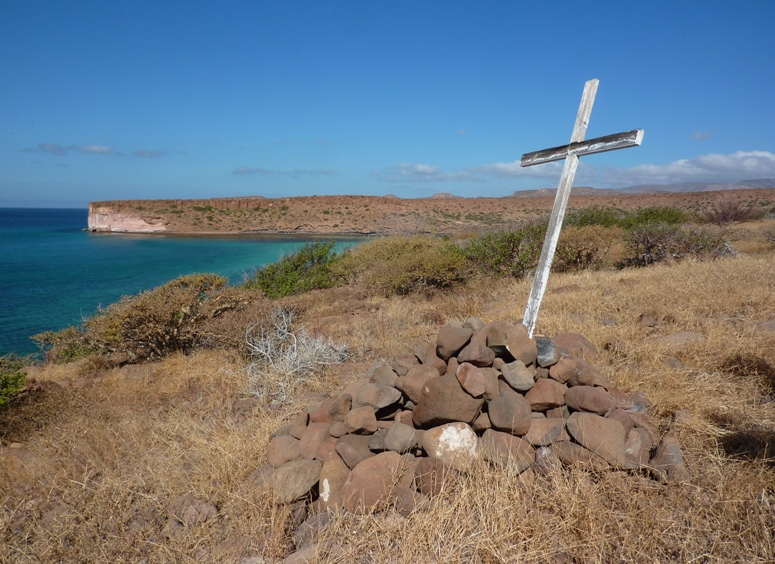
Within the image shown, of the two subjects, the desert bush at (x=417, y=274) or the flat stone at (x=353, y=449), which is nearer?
the flat stone at (x=353, y=449)

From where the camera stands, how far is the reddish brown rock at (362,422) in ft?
10.7

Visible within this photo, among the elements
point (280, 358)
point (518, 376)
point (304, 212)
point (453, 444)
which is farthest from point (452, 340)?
point (304, 212)

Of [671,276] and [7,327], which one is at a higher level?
[671,276]

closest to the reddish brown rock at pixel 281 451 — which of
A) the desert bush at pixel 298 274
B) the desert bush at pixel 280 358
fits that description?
the desert bush at pixel 280 358

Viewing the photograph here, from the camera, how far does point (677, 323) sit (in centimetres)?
509

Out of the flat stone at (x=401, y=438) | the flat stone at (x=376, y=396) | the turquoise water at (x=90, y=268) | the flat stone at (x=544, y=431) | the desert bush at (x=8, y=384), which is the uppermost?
the flat stone at (x=376, y=396)

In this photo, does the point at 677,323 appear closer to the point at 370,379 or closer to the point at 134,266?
the point at 370,379

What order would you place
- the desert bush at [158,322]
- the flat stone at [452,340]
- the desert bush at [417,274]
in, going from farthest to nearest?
the desert bush at [417,274] < the desert bush at [158,322] < the flat stone at [452,340]

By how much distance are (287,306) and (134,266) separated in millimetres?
22987

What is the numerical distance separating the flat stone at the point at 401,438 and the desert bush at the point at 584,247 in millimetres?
9055

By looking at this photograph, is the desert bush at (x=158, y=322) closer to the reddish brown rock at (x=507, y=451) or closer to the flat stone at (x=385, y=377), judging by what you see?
the flat stone at (x=385, y=377)

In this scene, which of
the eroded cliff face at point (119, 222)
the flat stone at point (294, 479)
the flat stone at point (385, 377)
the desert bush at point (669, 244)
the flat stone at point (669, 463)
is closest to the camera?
the flat stone at point (669, 463)

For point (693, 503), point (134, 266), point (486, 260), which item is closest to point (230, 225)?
point (134, 266)

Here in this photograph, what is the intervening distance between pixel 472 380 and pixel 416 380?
0.48m
